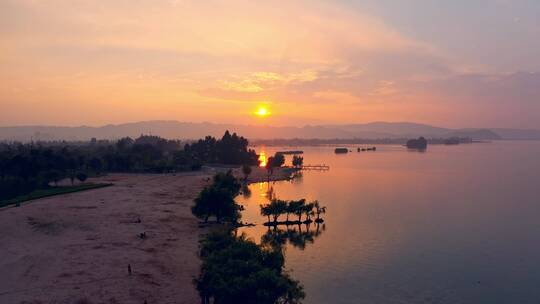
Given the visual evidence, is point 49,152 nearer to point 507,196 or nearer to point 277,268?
point 277,268

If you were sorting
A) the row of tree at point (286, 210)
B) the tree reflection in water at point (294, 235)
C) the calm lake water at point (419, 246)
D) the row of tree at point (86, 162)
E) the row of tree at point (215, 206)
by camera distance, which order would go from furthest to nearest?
the row of tree at point (86, 162) → the row of tree at point (286, 210) → the row of tree at point (215, 206) → the tree reflection in water at point (294, 235) → the calm lake water at point (419, 246)

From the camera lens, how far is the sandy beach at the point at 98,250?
37188mm

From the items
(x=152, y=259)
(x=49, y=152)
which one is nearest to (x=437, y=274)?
(x=152, y=259)

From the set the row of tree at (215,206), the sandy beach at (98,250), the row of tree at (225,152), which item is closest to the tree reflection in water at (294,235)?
the row of tree at (215,206)

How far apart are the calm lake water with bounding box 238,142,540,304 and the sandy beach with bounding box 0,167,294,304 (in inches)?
497

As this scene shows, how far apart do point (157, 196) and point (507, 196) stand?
276 ft

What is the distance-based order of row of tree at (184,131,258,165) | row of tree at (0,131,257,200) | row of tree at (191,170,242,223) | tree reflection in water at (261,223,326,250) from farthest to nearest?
1. row of tree at (184,131,258,165)
2. row of tree at (0,131,257,200)
3. row of tree at (191,170,242,223)
4. tree reflection in water at (261,223,326,250)

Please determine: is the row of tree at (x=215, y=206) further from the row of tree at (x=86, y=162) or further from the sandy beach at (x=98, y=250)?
the row of tree at (x=86, y=162)

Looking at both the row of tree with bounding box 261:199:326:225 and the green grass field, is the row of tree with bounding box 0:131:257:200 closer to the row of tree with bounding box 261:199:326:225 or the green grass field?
the green grass field

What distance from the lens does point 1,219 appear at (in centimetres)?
6141

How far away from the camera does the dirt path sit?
122ft

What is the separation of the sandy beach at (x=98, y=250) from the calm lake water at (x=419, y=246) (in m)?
12.6

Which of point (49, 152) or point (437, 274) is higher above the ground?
point (49, 152)

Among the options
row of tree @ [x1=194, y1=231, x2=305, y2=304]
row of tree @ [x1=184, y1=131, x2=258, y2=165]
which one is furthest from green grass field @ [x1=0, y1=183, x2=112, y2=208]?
row of tree @ [x1=184, y1=131, x2=258, y2=165]
